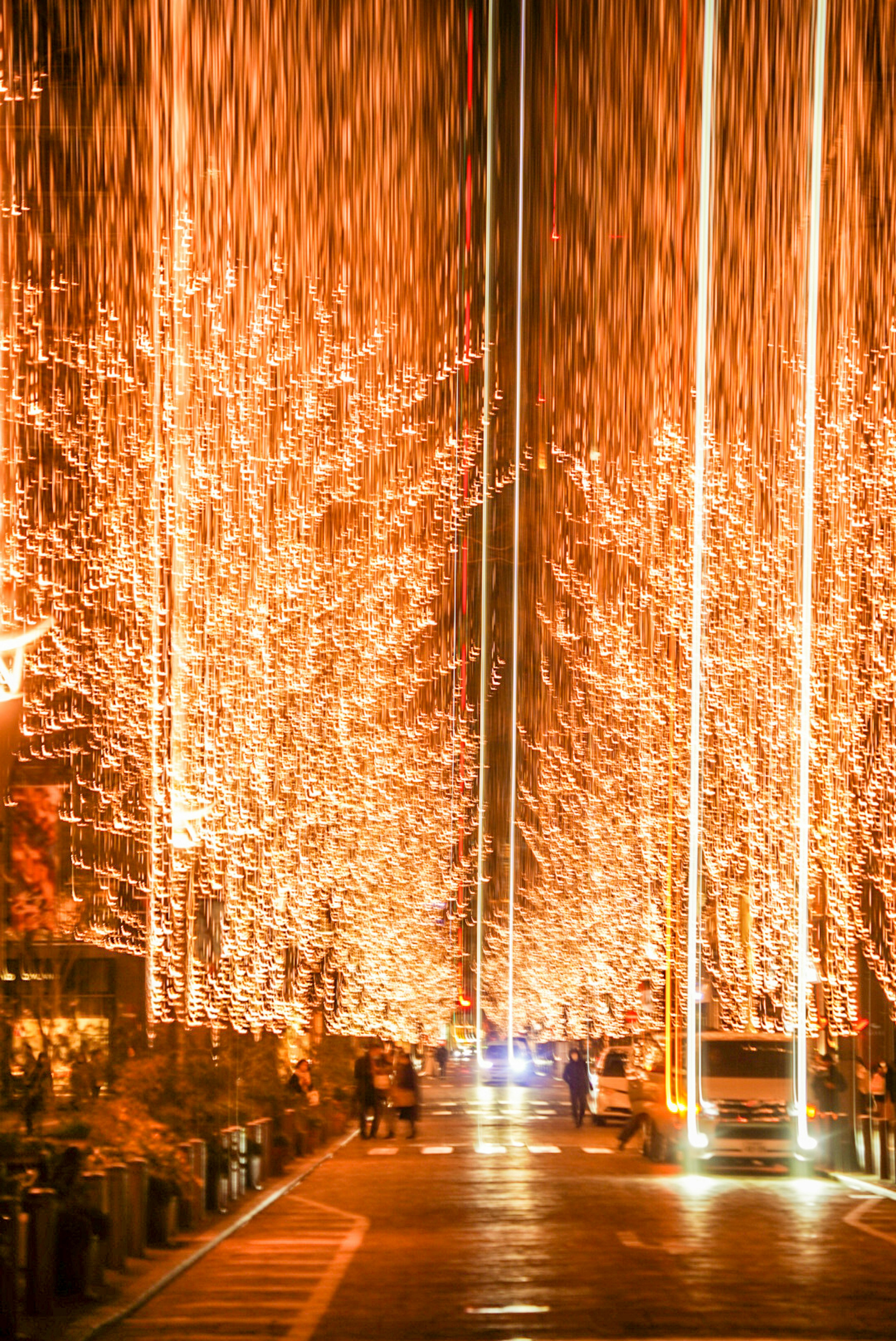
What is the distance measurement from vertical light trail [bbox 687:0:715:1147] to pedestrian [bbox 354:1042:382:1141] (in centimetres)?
694

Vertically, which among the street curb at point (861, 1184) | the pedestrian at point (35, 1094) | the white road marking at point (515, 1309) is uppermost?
the pedestrian at point (35, 1094)

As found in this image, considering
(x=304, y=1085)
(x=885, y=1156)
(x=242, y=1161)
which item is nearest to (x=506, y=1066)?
(x=304, y=1085)

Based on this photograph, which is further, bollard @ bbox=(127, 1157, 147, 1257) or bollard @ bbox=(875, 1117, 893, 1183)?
bollard @ bbox=(875, 1117, 893, 1183)

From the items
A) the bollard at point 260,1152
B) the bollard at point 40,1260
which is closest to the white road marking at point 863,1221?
the bollard at point 260,1152

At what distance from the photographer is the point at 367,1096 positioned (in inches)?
1455

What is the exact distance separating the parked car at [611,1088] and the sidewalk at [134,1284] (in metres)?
22.0

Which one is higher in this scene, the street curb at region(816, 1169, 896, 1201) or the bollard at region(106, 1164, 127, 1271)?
the bollard at region(106, 1164, 127, 1271)

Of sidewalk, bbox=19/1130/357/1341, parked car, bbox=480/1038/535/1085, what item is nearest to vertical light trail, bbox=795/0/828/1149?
sidewalk, bbox=19/1130/357/1341

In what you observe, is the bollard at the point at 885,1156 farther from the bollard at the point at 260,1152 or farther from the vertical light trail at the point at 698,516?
the bollard at the point at 260,1152

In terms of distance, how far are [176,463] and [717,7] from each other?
9.21m

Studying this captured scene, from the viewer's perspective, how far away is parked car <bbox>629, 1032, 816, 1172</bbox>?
2609 centimetres

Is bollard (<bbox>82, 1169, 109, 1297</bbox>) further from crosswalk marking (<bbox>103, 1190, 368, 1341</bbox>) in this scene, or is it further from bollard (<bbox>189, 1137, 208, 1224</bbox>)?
bollard (<bbox>189, 1137, 208, 1224</bbox>)

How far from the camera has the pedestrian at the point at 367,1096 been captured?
3688cm

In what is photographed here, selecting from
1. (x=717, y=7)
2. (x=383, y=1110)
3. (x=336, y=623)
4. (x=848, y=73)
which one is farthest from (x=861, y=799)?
(x=383, y=1110)
